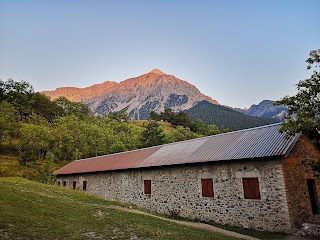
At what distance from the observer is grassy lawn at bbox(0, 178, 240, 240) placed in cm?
841

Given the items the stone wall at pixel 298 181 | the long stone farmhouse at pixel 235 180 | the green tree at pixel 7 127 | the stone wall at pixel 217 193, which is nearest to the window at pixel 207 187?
the long stone farmhouse at pixel 235 180

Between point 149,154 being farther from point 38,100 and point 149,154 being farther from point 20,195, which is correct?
point 38,100

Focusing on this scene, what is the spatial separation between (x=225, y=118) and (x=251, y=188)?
323ft

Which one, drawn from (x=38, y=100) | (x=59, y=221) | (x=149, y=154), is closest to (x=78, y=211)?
(x=59, y=221)

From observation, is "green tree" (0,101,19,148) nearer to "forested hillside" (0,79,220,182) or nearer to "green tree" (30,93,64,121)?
"forested hillside" (0,79,220,182)

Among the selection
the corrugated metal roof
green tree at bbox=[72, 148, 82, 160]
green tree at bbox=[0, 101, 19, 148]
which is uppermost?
green tree at bbox=[0, 101, 19, 148]

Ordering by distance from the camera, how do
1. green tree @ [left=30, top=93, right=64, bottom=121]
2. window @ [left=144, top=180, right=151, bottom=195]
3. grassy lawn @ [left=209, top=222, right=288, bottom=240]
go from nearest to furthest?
grassy lawn @ [left=209, top=222, right=288, bottom=240] → window @ [left=144, top=180, right=151, bottom=195] → green tree @ [left=30, top=93, right=64, bottom=121]

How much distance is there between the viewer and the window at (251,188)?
14.1m

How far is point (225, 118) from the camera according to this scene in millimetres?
110125

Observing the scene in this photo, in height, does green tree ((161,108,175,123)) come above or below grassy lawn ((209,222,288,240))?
above

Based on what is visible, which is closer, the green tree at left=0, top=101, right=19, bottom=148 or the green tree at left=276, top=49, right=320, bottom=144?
the green tree at left=276, top=49, right=320, bottom=144

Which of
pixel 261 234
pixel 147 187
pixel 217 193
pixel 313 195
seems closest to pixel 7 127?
pixel 147 187

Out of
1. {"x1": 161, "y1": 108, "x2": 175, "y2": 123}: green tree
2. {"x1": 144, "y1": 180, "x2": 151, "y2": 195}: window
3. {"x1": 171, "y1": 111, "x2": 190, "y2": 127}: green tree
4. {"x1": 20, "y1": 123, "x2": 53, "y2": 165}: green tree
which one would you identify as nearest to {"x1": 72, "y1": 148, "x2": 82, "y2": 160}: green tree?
{"x1": 20, "y1": 123, "x2": 53, "y2": 165}: green tree

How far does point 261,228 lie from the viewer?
13578mm
